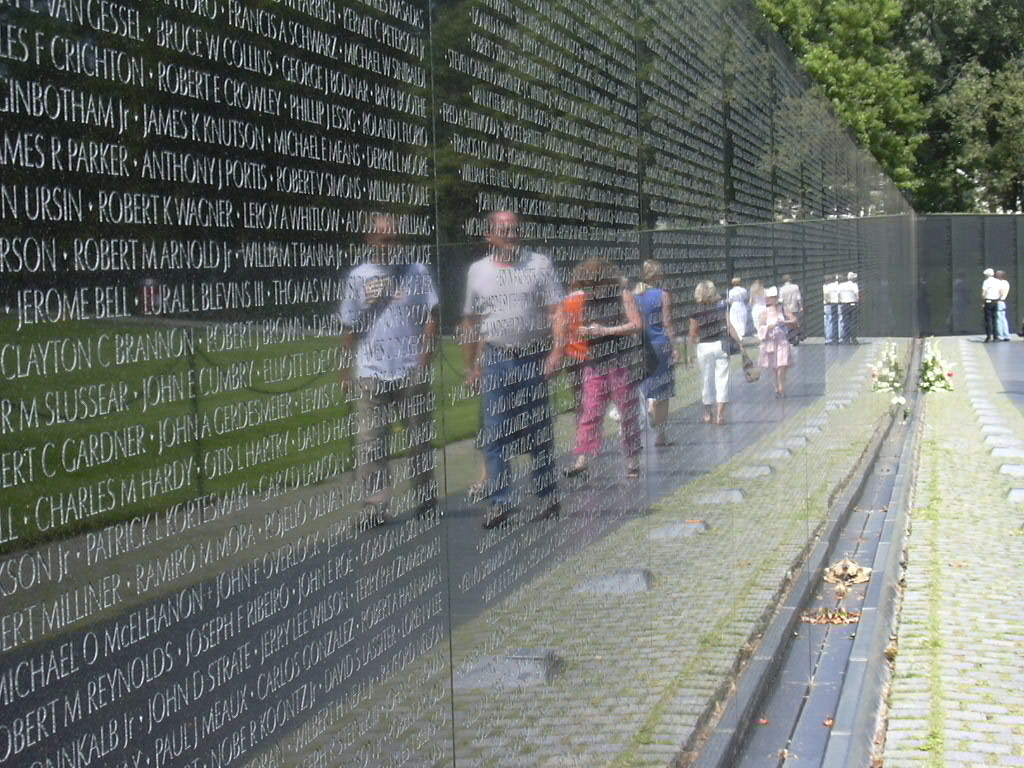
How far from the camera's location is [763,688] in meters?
5.63

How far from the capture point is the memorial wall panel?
1412mm

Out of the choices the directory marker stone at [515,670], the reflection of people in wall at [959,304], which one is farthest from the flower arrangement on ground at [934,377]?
the reflection of people in wall at [959,304]

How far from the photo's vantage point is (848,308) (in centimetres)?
1370

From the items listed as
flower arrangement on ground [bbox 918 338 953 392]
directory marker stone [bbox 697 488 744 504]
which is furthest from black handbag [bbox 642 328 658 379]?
flower arrangement on ground [bbox 918 338 953 392]

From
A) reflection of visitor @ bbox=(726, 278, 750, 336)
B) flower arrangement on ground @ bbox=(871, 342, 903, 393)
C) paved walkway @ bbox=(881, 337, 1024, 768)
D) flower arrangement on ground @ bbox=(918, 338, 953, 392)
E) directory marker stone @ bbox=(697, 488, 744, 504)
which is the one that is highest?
reflection of visitor @ bbox=(726, 278, 750, 336)

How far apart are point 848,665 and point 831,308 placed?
5.95 metres

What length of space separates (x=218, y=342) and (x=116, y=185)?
0.26 m

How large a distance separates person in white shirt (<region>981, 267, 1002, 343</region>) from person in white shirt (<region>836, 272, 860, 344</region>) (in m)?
22.6

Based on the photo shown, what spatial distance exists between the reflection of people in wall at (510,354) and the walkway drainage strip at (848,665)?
51.6 inches

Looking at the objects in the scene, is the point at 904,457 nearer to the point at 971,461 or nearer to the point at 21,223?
the point at 971,461

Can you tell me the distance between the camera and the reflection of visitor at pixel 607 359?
3578 millimetres

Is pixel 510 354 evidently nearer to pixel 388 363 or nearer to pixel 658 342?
pixel 388 363

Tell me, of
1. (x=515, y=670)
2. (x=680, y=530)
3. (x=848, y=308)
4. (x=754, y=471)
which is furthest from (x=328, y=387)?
(x=848, y=308)

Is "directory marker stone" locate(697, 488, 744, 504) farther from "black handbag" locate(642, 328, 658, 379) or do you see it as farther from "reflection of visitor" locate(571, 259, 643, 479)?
"reflection of visitor" locate(571, 259, 643, 479)
